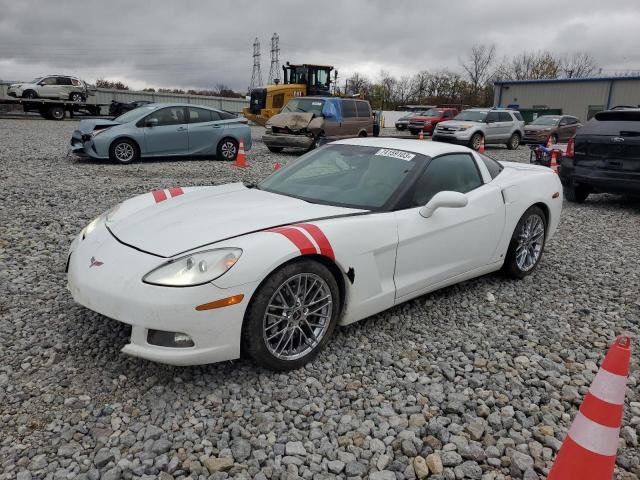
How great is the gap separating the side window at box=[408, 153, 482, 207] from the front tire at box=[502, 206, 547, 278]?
657 mm

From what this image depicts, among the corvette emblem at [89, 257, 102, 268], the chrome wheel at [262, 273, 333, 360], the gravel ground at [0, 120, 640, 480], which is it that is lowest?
the gravel ground at [0, 120, 640, 480]

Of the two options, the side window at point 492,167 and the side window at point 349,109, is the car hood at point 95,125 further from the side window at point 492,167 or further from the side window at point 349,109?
the side window at point 492,167

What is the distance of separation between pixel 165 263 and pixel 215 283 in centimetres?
33

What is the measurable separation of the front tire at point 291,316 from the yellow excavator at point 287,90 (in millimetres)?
17264

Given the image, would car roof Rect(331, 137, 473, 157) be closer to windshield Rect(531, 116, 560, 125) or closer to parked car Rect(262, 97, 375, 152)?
parked car Rect(262, 97, 375, 152)

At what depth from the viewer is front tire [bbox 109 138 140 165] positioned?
11000 millimetres

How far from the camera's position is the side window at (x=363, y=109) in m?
15.8

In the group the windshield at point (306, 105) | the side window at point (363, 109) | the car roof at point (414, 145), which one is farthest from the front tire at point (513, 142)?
the car roof at point (414, 145)

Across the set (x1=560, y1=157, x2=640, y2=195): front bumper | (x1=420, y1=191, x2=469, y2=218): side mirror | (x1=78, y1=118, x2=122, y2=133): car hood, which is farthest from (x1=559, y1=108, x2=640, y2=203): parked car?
(x1=78, y1=118, x2=122, y2=133): car hood

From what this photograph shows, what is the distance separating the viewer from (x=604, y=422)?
6.48 feet

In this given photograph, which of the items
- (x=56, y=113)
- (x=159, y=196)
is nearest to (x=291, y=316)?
(x=159, y=196)

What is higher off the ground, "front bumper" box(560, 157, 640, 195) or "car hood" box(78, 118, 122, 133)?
"car hood" box(78, 118, 122, 133)

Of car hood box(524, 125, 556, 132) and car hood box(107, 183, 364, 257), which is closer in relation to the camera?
car hood box(107, 183, 364, 257)

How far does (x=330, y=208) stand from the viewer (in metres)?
3.41
